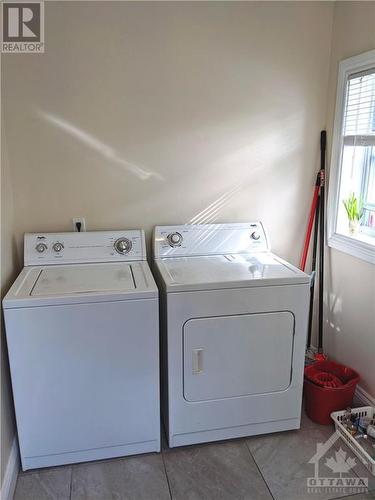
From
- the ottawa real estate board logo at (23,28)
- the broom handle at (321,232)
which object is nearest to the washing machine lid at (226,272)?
the broom handle at (321,232)

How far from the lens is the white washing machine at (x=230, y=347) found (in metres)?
1.97

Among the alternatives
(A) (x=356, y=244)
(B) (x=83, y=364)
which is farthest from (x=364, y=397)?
(B) (x=83, y=364)

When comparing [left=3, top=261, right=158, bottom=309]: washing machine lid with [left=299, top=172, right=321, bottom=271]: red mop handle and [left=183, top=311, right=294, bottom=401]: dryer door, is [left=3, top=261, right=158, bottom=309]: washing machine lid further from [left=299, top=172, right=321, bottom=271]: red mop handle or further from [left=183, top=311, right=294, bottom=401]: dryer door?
[left=299, top=172, right=321, bottom=271]: red mop handle

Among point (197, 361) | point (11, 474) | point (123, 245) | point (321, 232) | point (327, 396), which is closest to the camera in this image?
point (11, 474)

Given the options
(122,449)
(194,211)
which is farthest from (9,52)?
(122,449)

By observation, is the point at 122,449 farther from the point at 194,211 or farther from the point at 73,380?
the point at 194,211

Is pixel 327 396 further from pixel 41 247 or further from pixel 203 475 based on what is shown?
pixel 41 247

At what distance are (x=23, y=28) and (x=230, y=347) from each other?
1.92 meters

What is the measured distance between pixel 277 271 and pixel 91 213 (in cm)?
111

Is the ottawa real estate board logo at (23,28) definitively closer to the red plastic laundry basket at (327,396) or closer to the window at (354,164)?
the window at (354,164)

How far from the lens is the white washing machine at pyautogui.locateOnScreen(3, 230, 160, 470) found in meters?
1.81

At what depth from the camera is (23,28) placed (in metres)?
2.11

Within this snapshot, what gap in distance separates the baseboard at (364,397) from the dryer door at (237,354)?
0.54 metres

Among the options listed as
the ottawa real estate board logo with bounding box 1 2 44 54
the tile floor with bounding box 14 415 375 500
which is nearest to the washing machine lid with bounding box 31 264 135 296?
the tile floor with bounding box 14 415 375 500
